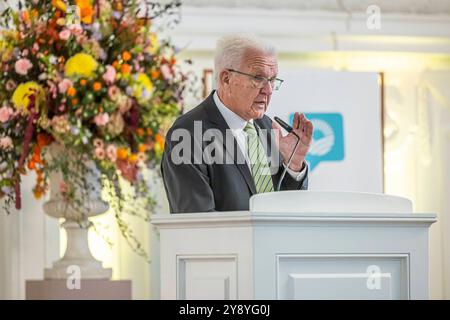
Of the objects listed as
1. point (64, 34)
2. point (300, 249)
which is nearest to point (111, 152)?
point (64, 34)

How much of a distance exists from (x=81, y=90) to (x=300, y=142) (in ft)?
4.68

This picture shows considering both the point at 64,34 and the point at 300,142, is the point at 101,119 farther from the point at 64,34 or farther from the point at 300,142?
the point at 300,142

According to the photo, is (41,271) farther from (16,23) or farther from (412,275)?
(412,275)

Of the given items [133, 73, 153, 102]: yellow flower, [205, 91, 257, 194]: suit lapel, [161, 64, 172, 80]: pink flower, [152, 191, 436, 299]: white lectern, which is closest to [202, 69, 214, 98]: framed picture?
[161, 64, 172, 80]: pink flower

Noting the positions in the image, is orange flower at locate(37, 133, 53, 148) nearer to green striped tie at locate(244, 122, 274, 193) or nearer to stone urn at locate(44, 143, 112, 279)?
stone urn at locate(44, 143, 112, 279)

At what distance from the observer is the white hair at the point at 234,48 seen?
2561mm

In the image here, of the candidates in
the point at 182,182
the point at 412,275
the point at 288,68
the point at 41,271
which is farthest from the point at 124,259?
the point at 412,275

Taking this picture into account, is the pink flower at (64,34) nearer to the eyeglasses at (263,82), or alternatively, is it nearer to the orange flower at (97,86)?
the orange flower at (97,86)

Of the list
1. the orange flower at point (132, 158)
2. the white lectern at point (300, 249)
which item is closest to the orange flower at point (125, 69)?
the orange flower at point (132, 158)

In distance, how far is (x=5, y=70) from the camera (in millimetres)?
3752

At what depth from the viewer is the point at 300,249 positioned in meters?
2.07

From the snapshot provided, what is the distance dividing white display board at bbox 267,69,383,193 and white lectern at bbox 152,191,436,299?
2.62m
